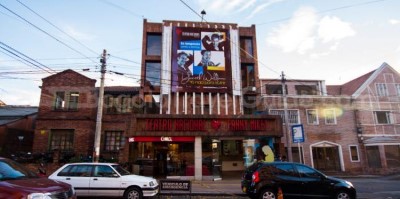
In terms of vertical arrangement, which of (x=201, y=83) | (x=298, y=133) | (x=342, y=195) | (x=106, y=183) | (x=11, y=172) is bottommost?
(x=342, y=195)

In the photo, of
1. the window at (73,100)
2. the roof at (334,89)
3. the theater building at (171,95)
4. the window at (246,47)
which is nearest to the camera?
the theater building at (171,95)

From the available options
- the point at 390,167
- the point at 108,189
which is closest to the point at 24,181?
the point at 108,189

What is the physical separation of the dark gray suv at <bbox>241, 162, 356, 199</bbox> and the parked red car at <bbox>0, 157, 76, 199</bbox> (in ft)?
23.6

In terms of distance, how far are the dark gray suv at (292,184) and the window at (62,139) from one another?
20162 mm

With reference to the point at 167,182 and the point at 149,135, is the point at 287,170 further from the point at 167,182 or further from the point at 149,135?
the point at 149,135

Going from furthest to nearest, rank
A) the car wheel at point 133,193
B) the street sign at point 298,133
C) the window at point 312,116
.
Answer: the window at point 312,116 → the street sign at point 298,133 → the car wheel at point 133,193

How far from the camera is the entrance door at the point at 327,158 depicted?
26781mm

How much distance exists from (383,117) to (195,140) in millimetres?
21464

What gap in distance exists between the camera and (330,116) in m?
28.0

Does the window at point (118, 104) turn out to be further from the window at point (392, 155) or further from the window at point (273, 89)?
the window at point (392, 155)

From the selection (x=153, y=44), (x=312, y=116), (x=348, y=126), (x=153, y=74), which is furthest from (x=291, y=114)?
(x=153, y=44)

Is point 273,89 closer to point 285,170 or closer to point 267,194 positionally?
point 285,170

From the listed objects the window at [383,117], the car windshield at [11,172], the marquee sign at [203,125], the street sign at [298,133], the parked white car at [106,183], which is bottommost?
the parked white car at [106,183]

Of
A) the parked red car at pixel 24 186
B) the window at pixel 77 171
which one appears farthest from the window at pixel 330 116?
the parked red car at pixel 24 186
